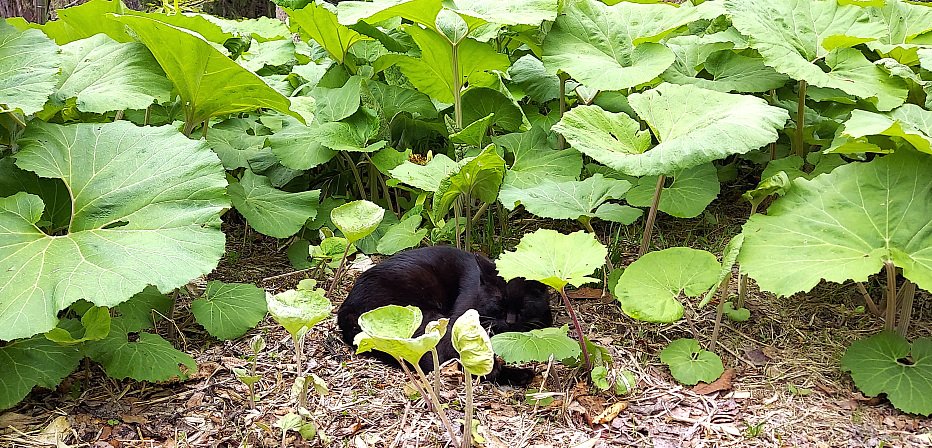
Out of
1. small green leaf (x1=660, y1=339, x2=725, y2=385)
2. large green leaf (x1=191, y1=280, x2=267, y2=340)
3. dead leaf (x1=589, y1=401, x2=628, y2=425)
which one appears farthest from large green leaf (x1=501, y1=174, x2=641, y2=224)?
large green leaf (x1=191, y1=280, x2=267, y2=340)

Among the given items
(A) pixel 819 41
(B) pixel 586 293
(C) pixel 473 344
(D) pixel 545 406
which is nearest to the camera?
(C) pixel 473 344

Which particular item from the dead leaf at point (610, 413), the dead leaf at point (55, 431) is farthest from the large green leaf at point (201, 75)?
the dead leaf at point (610, 413)

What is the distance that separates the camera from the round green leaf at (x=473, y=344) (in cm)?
128

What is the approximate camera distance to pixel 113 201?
5.28 ft

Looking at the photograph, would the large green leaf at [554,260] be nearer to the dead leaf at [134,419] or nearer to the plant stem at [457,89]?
the plant stem at [457,89]

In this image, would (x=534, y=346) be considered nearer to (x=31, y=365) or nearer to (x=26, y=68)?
(x=31, y=365)

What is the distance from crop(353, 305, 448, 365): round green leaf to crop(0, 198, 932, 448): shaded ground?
30 cm

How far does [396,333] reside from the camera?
1.36m

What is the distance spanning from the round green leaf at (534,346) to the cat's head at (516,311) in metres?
0.15

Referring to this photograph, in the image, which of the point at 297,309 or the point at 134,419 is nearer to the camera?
the point at 297,309

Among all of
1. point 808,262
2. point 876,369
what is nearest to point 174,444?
point 808,262

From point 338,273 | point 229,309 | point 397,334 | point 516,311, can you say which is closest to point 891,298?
point 516,311

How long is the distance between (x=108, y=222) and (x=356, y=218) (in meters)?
0.61

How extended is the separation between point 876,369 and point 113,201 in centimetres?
176
